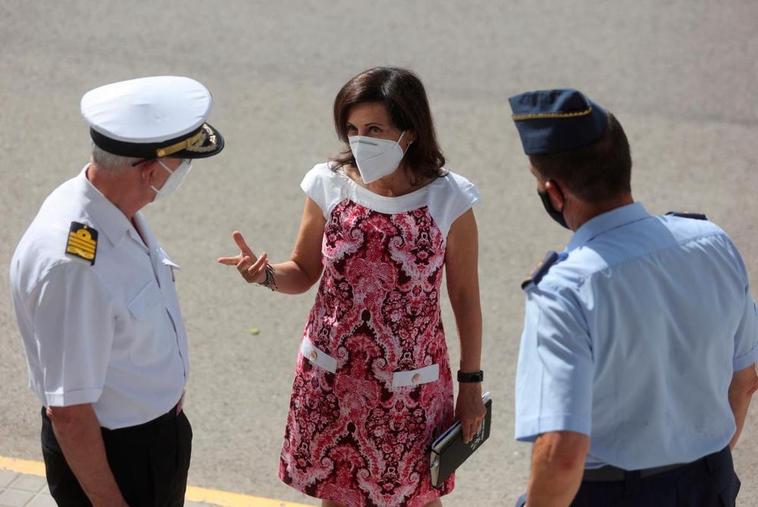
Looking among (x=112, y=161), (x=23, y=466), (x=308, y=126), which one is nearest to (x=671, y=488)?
(x=112, y=161)

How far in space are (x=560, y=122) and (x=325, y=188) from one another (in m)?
1.20

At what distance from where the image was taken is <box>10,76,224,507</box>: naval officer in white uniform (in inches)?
106

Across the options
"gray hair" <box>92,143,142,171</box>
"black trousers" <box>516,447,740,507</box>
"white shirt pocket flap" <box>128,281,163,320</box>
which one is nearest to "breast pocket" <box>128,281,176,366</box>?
"white shirt pocket flap" <box>128,281,163,320</box>

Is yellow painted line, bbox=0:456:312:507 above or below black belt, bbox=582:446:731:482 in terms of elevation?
below

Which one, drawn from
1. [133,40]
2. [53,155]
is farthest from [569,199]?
[133,40]

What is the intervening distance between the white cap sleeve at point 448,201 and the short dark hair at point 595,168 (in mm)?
901

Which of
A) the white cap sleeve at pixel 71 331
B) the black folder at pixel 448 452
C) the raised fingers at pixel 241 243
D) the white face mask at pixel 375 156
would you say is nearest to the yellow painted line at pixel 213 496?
the black folder at pixel 448 452

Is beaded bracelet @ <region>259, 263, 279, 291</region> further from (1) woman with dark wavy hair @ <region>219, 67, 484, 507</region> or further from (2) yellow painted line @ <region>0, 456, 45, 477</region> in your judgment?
(2) yellow painted line @ <region>0, 456, 45, 477</region>

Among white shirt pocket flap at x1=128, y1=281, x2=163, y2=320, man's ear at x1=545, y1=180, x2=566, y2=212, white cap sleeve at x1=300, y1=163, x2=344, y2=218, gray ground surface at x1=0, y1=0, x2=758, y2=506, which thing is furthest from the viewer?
gray ground surface at x1=0, y1=0, x2=758, y2=506

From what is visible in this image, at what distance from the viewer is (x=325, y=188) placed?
11.6 feet

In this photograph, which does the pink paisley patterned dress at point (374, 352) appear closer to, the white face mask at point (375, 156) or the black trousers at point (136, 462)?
the white face mask at point (375, 156)

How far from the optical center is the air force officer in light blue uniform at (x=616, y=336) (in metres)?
2.44

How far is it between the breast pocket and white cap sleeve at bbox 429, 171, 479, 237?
96 cm

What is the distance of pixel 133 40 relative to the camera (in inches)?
336
